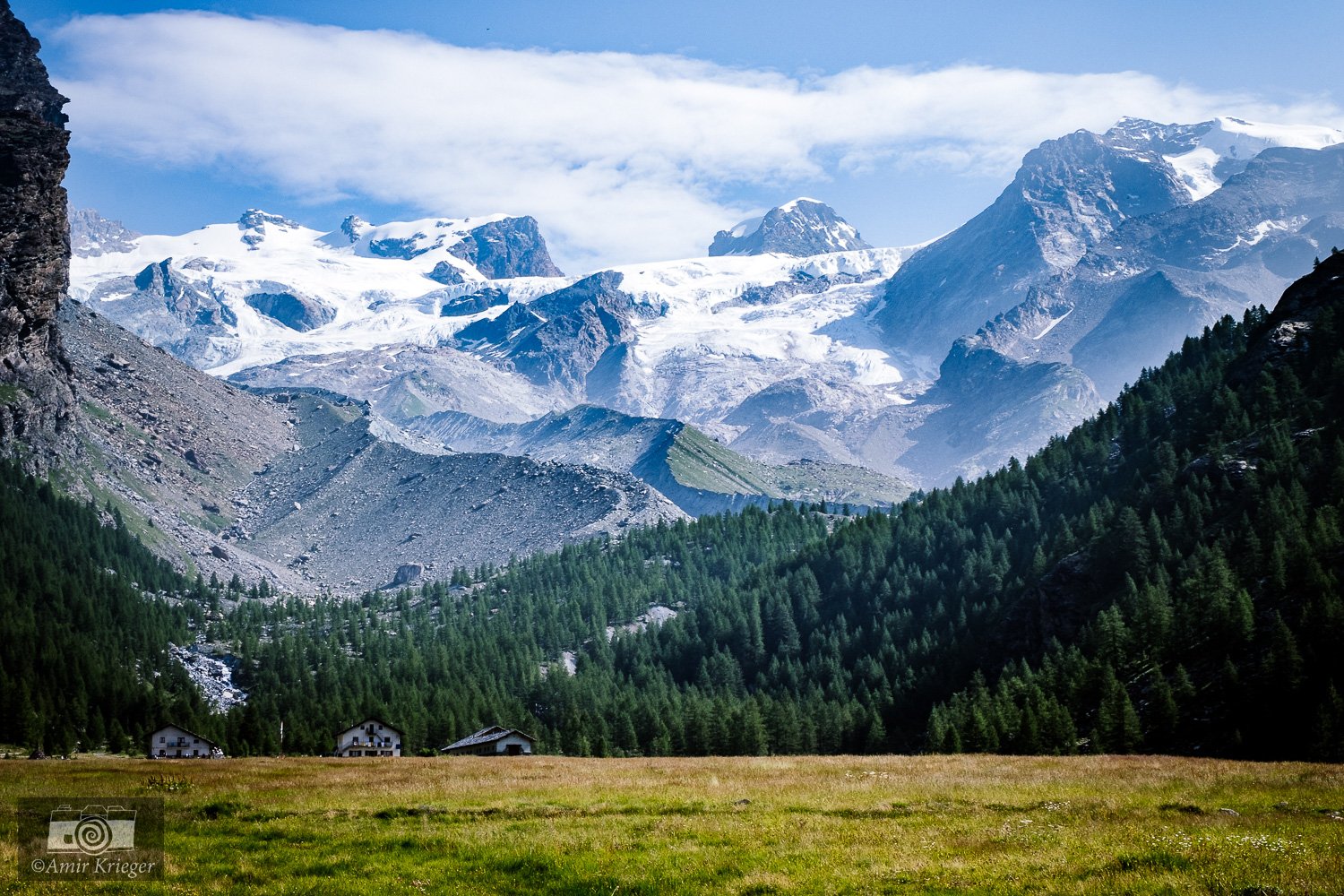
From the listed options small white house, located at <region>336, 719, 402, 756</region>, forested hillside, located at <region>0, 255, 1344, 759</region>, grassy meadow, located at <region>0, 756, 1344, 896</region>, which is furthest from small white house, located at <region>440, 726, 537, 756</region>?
grassy meadow, located at <region>0, 756, 1344, 896</region>

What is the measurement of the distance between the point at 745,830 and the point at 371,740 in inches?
3635

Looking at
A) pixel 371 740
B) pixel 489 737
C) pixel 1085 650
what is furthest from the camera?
pixel 1085 650

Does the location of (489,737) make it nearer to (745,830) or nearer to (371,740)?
(371,740)

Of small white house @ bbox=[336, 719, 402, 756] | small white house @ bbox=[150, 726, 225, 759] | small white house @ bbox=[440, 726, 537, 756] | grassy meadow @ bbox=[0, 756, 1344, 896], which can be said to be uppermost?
small white house @ bbox=[150, 726, 225, 759]

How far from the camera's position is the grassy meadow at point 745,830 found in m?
27.3

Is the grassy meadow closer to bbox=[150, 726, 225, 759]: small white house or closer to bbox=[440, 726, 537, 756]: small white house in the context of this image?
bbox=[440, 726, 537, 756]: small white house

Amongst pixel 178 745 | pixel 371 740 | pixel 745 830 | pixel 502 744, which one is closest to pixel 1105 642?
pixel 502 744

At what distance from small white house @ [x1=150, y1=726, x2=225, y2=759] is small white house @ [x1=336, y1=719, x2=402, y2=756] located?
14.4 metres

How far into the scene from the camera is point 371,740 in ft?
387

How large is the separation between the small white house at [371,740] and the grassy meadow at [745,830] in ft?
210

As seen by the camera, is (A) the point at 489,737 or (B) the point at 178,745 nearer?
(A) the point at 489,737

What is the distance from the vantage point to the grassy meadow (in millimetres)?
27344

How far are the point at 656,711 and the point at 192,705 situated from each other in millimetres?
72058

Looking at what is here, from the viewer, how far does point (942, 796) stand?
4247 centimetres
